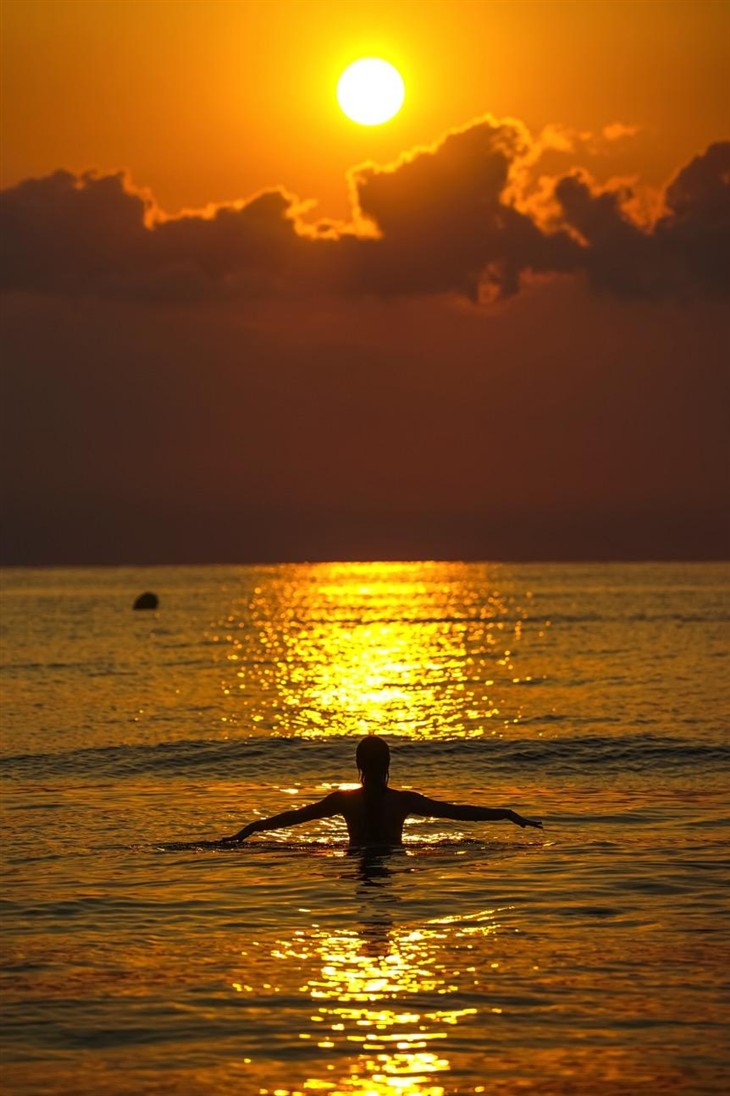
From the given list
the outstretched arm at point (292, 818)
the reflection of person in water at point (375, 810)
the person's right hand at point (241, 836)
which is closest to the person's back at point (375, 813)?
the reflection of person in water at point (375, 810)

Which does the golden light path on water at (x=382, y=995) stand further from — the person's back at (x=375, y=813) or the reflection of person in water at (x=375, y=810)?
the person's back at (x=375, y=813)

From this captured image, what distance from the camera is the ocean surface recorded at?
1106 centimetres

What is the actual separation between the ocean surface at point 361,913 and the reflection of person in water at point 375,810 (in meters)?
0.44

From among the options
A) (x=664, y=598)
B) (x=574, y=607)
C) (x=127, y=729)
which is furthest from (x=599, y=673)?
(x=664, y=598)

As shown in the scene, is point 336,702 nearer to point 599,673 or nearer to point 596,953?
point 599,673

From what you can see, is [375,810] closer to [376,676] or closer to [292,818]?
[292,818]

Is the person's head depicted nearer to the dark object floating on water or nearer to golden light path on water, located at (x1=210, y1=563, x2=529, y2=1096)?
golden light path on water, located at (x1=210, y1=563, x2=529, y2=1096)

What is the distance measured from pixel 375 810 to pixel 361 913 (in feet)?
10.5

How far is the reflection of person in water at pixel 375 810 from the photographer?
→ 17969 millimetres

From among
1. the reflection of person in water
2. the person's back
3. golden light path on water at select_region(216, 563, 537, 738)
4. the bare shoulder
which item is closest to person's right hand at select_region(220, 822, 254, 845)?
the reflection of person in water

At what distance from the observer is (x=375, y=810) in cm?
1897

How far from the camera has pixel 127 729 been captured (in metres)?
40.3

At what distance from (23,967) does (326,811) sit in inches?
209

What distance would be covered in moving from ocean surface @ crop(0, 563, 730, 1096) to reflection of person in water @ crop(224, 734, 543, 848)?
17.2 inches
